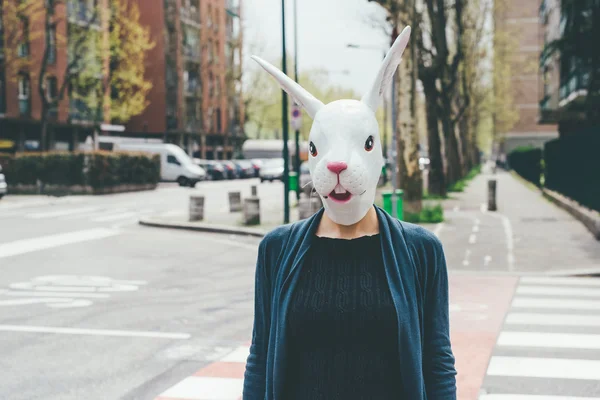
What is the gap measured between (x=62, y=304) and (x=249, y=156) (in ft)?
263

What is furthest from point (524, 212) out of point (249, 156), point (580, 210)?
point (249, 156)

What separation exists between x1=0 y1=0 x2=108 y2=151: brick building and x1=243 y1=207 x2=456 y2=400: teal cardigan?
41.3m

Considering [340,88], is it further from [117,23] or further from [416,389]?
[416,389]

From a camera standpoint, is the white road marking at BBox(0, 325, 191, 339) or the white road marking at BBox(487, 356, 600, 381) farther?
the white road marking at BBox(0, 325, 191, 339)

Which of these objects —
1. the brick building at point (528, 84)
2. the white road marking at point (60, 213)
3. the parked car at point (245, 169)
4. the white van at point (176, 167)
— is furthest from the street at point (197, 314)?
the brick building at point (528, 84)

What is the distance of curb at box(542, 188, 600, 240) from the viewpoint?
1786 centimetres

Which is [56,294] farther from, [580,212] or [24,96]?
[24,96]

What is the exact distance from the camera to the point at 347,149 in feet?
8.53

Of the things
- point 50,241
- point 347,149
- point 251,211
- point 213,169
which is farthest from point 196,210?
point 213,169

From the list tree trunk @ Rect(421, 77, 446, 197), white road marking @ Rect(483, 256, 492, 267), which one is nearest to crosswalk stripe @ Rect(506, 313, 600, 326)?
white road marking @ Rect(483, 256, 492, 267)

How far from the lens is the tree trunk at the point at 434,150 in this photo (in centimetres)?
3152

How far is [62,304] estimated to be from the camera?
412 inches

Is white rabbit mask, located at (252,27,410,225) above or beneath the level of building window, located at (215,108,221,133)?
beneath

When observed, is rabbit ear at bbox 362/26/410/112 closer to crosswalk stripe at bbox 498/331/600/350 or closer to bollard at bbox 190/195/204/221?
crosswalk stripe at bbox 498/331/600/350
